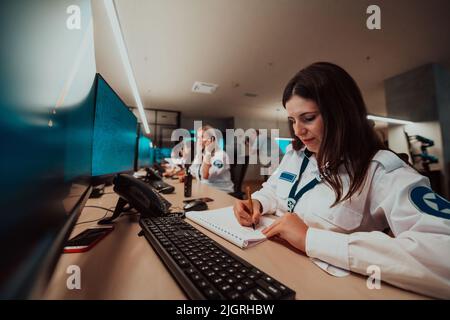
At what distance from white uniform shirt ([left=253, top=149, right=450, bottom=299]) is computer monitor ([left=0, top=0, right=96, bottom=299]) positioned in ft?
1.67

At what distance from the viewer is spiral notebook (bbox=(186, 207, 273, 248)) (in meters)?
0.53

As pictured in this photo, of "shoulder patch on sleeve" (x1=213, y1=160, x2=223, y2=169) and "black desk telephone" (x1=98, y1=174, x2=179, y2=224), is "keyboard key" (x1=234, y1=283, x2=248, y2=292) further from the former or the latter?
"shoulder patch on sleeve" (x1=213, y1=160, x2=223, y2=169)

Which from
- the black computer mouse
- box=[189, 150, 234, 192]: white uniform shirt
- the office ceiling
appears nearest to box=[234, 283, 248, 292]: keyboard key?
the black computer mouse

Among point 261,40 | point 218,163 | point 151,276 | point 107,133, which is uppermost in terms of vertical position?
point 261,40

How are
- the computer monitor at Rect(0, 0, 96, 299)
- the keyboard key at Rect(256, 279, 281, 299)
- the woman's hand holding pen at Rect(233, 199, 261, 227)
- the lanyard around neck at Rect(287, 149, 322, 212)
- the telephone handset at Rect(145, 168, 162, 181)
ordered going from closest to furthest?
the computer monitor at Rect(0, 0, 96, 299)
the keyboard key at Rect(256, 279, 281, 299)
the woman's hand holding pen at Rect(233, 199, 261, 227)
the lanyard around neck at Rect(287, 149, 322, 212)
the telephone handset at Rect(145, 168, 162, 181)

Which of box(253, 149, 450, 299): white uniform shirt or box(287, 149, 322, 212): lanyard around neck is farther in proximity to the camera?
box(287, 149, 322, 212): lanyard around neck

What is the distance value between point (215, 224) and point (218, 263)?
0.29 m

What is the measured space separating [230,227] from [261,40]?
9.57 ft

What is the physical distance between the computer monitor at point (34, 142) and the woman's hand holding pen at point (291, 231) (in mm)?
491

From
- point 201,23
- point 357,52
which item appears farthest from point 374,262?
point 357,52

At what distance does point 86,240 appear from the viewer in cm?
51

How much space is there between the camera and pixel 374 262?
1.28 feet

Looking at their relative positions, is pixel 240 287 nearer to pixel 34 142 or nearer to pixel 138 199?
pixel 34 142

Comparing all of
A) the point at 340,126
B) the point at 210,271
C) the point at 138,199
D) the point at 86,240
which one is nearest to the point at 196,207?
the point at 138,199
